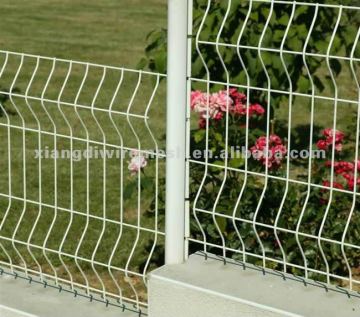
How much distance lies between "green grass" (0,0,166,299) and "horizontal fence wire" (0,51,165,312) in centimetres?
1

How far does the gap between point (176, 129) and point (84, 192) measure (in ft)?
9.57

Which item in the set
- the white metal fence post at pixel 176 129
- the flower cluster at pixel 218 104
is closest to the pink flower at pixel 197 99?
the flower cluster at pixel 218 104

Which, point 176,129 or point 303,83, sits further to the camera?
point 303,83

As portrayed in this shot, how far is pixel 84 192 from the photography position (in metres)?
6.82

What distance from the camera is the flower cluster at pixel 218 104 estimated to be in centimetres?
464

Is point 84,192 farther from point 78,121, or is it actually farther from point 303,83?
point 78,121

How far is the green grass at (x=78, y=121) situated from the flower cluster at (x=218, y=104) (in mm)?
430

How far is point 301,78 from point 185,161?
1936 millimetres

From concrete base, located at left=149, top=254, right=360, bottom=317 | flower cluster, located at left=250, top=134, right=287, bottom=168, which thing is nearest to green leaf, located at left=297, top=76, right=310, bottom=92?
→ flower cluster, located at left=250, top=134, right=287, bottom=168

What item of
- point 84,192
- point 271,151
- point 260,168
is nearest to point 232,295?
point 271,151

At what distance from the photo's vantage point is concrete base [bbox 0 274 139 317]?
424cm

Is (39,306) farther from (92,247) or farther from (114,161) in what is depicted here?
(114,161)

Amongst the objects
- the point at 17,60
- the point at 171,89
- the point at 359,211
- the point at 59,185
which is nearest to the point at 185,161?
the point at 171,89

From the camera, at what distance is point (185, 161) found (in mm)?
4027
